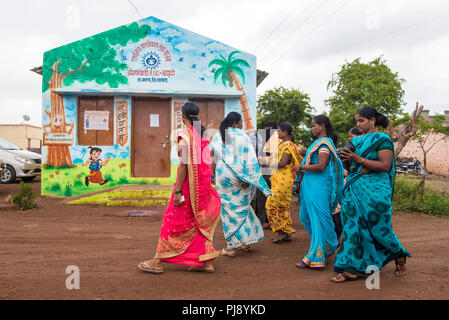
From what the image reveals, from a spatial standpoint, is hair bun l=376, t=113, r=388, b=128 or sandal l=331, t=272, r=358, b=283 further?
hair bun l=376, t=113, r=388, b=128

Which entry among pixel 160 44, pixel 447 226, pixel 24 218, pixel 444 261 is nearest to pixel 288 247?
pixel 444 261

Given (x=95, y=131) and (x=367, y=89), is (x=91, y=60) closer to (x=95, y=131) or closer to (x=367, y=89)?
(x=95, y=131)

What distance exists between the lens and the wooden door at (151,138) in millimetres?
9398

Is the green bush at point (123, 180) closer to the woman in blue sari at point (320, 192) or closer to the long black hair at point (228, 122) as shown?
the long black hair at point (228, 122)

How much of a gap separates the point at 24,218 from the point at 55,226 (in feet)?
3.88

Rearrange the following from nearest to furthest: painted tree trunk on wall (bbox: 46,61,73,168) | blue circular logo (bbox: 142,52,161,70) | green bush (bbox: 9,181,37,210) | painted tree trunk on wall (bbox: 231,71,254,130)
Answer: green bush (bbox: 9,181,37,210) → painted tree trunk on wall (bbox: 46,61,73,168) → blue circular logo (bbox: 142,52,161,70) → painted tree trunk on wall (bbox: 231,71,254,130)

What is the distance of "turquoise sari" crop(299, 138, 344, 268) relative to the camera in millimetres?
3777

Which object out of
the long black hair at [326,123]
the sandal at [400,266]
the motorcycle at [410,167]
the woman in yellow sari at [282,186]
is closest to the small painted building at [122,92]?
the woman in yellow sari at [282,186]

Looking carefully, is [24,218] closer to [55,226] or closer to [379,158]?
[55,226]

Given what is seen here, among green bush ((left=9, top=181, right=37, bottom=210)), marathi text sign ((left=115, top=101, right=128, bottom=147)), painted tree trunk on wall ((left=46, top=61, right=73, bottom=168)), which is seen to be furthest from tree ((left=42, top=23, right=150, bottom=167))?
green bush ((left=9, top=181, right=37, bottom=210))

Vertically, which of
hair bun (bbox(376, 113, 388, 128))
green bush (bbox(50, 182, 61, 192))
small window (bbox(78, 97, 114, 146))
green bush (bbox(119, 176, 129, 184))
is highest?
small window (bbox(78, 97, 114, 146))

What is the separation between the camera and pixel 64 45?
9.17 meters

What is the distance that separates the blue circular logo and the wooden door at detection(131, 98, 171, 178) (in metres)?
0.89

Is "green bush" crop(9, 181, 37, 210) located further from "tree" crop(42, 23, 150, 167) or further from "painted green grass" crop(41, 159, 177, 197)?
"tree" crop(42, 23, 150, 167)
